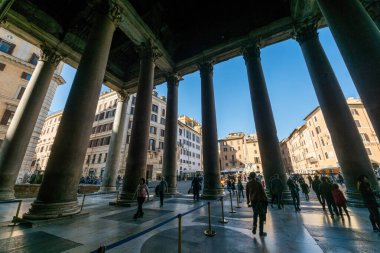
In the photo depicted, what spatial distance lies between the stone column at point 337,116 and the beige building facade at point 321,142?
30.2 metres

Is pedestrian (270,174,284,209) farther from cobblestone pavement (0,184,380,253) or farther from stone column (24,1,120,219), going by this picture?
stone column (24,1,120,219)

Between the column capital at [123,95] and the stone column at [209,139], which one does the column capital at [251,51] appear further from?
the column capital at [123,95]

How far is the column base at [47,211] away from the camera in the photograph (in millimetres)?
5078

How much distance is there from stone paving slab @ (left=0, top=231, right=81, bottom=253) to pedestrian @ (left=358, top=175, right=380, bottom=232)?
7.51 meters

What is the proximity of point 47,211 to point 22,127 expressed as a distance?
7.32 m

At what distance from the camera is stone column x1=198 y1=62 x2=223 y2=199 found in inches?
418

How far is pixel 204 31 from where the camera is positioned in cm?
1418

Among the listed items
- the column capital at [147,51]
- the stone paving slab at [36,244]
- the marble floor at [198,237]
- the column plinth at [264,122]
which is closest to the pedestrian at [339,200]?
the marble floor at [198,237]

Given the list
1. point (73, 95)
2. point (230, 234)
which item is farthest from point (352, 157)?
point (73, 95)

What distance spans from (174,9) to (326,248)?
16.6 meters

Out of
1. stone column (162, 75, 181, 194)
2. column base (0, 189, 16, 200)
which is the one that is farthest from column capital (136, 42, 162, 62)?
column base (0, 189, 16, 200)

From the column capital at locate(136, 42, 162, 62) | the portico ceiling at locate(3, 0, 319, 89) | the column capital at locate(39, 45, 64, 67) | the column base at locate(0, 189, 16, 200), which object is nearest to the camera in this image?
the column base at locate(0, 189, 16, 200)

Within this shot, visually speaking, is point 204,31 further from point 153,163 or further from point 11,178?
point 153,163

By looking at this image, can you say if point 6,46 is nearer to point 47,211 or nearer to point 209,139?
point 47,211
